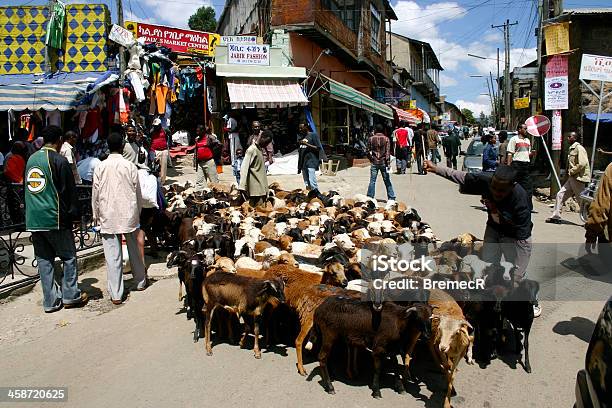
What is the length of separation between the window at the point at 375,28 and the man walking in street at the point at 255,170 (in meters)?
19.9

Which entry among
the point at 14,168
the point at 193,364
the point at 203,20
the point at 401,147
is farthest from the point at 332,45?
the point at 203,20

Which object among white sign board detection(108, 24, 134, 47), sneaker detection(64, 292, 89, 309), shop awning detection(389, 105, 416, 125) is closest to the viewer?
sneaker detection(64, 292, 89, 309)

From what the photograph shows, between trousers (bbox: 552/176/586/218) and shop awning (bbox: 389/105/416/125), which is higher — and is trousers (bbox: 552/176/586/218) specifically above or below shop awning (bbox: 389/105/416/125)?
below

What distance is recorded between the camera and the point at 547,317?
527 cm

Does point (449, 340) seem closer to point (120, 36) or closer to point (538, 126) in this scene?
point (538, 126)

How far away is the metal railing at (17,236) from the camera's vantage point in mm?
6402

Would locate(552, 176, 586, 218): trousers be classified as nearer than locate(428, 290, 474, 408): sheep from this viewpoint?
No

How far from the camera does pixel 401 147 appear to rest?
1733 centimetres

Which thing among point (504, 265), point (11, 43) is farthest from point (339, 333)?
point (11, 43)

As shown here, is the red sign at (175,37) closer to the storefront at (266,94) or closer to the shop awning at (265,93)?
the storefront at (266,94)

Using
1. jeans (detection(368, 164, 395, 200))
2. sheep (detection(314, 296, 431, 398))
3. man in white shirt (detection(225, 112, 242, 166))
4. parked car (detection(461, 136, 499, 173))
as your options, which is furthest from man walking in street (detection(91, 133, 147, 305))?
parked car (detection(461, 136, 499, 173))

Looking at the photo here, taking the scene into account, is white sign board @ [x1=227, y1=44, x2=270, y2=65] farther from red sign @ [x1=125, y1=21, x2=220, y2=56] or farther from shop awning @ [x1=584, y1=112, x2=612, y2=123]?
shop awning @ [x1=584, y1=112, x2=612, y2=123]

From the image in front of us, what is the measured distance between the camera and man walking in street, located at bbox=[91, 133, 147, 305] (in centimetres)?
594

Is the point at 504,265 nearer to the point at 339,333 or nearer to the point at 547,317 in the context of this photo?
the point at 547,317
